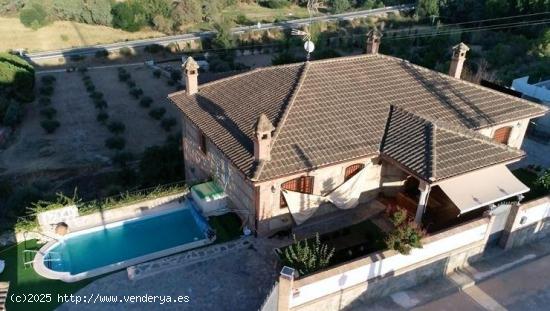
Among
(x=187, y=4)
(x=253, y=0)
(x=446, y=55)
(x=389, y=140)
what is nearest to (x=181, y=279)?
(x=389, y=140)

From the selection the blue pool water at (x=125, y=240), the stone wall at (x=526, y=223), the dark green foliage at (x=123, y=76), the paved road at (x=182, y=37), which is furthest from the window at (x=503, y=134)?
the paved road at (x=182, y=37)

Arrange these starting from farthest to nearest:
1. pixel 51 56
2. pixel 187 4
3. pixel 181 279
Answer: pixel 187 4, pixel 51 56, pixel 181 279

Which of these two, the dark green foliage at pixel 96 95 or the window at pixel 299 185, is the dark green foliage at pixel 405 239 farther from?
the dark green foliage at pixel 96 95

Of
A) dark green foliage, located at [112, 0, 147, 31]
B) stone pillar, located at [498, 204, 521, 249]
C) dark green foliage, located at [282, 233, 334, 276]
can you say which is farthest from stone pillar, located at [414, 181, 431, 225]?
dark green foliage, located at [112, 0, 147, 31]

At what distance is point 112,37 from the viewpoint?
9350 cm

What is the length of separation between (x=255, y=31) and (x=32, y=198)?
66.9 meters

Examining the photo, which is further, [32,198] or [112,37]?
[112,37]

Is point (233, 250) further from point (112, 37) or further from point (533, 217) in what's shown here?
point (112, 37)

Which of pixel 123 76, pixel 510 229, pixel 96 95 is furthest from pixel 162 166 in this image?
pixel 123 76

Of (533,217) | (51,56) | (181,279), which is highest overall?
(533,217)

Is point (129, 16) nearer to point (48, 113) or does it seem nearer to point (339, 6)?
point (48, 113)

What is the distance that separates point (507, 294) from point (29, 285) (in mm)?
23061

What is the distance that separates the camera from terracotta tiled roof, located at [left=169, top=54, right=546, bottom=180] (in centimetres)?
2381

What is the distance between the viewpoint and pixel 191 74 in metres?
29.2
